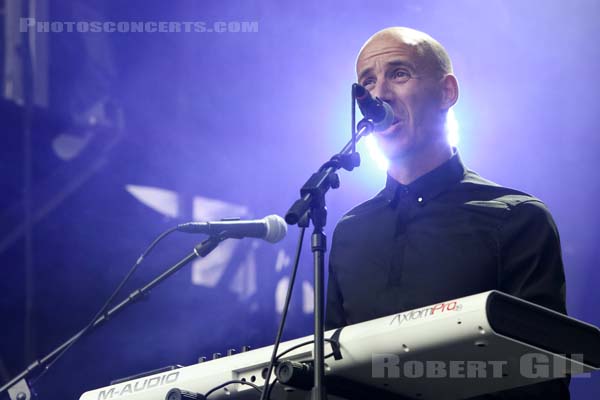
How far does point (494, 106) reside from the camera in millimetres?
4285

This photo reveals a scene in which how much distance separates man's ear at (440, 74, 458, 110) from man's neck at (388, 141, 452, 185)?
0.18m

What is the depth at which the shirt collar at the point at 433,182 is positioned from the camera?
2.53m

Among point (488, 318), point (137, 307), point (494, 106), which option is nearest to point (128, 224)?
point (137, 307)

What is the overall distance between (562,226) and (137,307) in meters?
2.25

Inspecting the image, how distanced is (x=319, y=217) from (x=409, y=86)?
1068mm

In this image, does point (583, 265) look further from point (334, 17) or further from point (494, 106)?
point (334, 17)

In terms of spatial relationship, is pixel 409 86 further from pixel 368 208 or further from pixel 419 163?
pixel 368 208

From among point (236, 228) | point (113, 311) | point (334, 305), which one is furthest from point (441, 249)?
point (113, 311)

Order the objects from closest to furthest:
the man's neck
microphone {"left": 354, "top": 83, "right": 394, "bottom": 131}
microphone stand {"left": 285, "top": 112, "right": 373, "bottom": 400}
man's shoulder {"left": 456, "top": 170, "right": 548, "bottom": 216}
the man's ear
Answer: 1. microphone stand {"left": 285, "top": 112, "right": 373, "bottom": 400}
2. microphone {"left": 354, "top": 83, "right": 394, "bottom": 131}
3. man's shoulder {"left": 456, "top": 170, "right": 548, "bottom": 216}
4. the man's neck
5. the man's ear

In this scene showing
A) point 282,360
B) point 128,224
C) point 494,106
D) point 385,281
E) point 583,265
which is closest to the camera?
point 282,360

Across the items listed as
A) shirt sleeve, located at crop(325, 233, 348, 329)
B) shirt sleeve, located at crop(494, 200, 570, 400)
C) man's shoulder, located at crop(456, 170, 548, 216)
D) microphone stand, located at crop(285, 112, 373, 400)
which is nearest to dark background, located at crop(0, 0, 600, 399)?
man's shoulder, located at crop(456, 170, 548, 216)

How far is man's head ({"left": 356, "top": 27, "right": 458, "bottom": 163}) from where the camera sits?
2.71m

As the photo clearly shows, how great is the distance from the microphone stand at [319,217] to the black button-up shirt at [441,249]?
0.51 m

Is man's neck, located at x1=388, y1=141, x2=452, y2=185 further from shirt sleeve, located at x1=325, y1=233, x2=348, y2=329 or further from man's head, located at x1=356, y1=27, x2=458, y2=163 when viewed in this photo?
shirt sleeve, located at x1=325, y1=233, x2=348, y2=329
